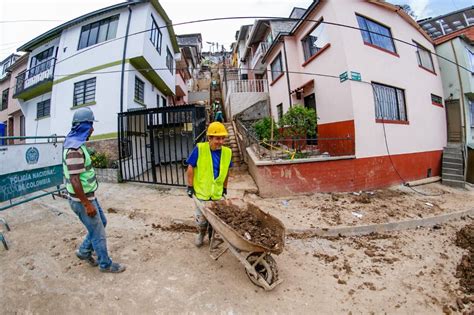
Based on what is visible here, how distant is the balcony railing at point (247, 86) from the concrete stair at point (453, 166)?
1020cm

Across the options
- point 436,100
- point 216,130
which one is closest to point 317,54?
point 436,100

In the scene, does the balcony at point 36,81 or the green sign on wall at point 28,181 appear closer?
the green sign on wall at point 28,181

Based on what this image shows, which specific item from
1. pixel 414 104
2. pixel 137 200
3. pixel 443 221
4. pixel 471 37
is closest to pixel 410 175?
pixel 414 104

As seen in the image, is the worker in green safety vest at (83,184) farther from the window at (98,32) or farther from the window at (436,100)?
the window at (436,100)

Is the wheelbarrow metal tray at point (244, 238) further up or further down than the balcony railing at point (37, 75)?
further down

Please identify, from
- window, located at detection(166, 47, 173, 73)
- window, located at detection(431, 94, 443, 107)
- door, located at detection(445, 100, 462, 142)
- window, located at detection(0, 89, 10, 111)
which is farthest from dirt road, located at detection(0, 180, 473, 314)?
window, located at detection(0, 89, 10, 111)

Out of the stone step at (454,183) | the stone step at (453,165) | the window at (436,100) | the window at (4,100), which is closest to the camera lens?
the stone step at (454,183)

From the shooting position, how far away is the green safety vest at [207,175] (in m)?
2.93

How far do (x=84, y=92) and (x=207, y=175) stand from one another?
990 centimetres

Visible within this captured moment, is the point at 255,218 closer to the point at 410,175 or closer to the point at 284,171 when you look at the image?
the point at 284,171

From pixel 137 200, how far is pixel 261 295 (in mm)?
4245

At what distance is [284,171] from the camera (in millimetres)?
6066

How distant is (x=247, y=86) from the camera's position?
1467 cm

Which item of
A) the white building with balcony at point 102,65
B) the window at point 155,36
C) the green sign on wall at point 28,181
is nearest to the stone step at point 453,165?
the white building with balcony at point 102,65
